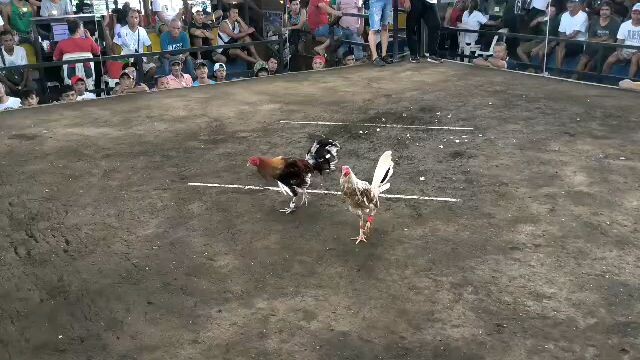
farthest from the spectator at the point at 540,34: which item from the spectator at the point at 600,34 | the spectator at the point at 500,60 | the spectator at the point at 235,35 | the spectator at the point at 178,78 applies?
the spectator at the point at 178,78

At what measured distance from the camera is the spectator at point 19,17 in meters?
10.4

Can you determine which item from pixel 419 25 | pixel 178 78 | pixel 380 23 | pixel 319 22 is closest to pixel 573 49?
pixel 419 25

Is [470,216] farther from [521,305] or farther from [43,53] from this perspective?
[43,53]

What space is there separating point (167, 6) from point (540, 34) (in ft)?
24.1

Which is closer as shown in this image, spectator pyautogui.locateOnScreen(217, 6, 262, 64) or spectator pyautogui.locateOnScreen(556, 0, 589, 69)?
spectator pyautogui.locateOnScreen(556, 0, 589, 69)

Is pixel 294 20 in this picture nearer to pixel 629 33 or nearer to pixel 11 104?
pixel 11 104

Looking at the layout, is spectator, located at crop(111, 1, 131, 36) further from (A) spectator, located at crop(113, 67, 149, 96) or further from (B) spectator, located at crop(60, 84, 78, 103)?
(B) spectator, located at crop(60, 84, 78, 103)

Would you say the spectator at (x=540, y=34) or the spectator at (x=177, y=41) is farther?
the spectator at (x=177, y=41)

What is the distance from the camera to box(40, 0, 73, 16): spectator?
A: 10.8m

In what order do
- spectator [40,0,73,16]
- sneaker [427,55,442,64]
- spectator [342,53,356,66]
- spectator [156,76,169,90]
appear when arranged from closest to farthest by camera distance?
spectator [156,76,169,90] < spectator [40,0,73,16] < sneaker [427,55,442,64] < spectator [342,53,356,66]

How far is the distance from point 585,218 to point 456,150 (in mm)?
1943

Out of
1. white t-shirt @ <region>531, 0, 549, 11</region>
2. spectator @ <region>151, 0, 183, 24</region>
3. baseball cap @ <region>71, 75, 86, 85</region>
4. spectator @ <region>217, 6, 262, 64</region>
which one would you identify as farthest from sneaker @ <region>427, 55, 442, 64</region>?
baseball cap @ <region>71, 75, 86, 85</region>

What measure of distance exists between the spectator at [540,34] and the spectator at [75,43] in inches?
308

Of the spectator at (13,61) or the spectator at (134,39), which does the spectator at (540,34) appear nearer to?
the spectator at (134,39)
